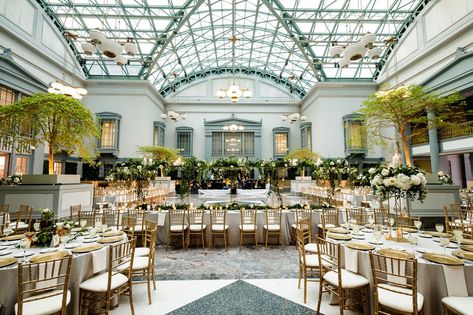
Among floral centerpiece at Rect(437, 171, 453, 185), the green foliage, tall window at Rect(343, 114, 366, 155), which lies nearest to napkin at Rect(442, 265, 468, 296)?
floral centerpiece at Rect(437, 171, 453, 185)

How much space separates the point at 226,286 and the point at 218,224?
6.30 ft

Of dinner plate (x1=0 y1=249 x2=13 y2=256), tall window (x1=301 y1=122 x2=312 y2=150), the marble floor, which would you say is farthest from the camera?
tall window (x1=301 y1=122 x2=312 y2=150)

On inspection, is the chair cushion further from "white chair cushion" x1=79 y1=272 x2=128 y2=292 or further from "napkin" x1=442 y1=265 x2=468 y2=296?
"napkin" x1=442 y1=265 x2=468 y2=296

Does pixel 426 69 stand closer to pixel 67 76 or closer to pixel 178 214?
pixel 178 214

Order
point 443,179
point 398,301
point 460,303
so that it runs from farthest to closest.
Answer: point 443,179, point 398,301, point 460,303

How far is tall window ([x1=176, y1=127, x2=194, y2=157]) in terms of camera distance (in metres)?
20.2

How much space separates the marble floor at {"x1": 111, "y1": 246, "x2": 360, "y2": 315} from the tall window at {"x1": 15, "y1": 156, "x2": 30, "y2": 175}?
10.4 metres

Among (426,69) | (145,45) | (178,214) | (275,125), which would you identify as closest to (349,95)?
Result: (426,69)

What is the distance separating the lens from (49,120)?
5.48 m

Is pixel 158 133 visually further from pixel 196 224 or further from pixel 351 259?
pixel 351 259


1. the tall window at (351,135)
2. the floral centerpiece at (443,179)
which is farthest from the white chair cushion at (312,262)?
the tall window at (351,135)

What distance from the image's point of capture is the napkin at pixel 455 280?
6.70 ft

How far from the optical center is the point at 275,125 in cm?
2094

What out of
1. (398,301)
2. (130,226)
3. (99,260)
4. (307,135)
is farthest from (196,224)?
(307,135)
